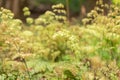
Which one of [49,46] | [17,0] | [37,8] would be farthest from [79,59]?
[37,8]

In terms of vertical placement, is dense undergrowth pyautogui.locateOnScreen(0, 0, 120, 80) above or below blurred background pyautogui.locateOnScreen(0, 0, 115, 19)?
below

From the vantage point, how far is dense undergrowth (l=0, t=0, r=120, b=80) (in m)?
5.02

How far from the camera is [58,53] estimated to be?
6.53 metres

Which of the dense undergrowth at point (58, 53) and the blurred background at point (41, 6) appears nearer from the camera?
the dense undergrowth at point (58, 53)

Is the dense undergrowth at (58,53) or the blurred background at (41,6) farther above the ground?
the blurred background at (41,6)

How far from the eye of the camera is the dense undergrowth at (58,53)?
5.02 m

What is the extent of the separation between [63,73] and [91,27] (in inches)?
89.0

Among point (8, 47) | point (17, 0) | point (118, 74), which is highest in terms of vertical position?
point (17, 0)

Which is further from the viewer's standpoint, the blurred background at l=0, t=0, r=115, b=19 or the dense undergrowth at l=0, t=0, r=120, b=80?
the blurred background at l=0, t=0, r=115, b=19

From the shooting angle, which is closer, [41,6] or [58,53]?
[58,53]

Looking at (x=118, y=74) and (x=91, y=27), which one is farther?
(x=91, y=27)

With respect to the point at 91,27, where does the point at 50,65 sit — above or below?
below

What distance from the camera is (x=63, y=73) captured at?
16.7ft

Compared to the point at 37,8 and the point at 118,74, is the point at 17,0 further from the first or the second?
the point at 118,74
